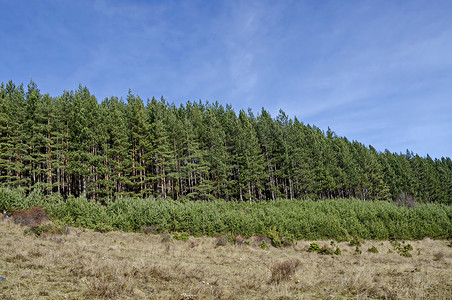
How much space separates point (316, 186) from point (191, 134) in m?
25.9

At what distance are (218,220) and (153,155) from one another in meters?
19.7

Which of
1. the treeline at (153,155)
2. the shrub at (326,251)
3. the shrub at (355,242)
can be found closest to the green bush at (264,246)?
the shrub at (326,251)

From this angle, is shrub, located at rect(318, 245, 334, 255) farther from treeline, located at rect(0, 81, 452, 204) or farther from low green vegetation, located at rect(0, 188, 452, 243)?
treeline, located at rect(0, 81, 452, 204)

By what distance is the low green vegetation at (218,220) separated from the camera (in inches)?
925

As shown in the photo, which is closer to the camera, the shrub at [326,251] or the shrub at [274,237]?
the shrub at [326,251]

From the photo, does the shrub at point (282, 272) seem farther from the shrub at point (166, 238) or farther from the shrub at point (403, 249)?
the shrub at point (403, 249)

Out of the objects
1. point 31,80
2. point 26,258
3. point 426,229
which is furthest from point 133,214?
point 31,80

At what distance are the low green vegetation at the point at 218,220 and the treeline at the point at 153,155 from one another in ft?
24.6

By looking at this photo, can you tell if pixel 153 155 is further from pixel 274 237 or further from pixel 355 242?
pixel 355 242

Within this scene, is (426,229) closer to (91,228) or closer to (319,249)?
(319,249)

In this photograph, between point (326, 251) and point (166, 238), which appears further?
point (326, 251)

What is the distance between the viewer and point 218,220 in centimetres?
2495

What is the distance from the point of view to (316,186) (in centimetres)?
4950

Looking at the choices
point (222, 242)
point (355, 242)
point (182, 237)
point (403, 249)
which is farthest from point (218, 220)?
point (403, 249)
